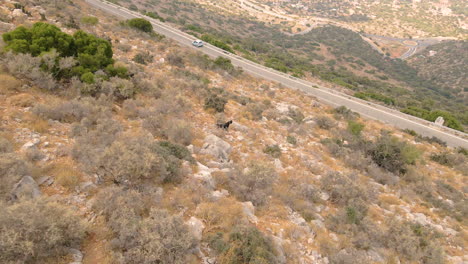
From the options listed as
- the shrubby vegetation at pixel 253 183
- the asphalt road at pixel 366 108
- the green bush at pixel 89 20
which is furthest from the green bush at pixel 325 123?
the green bush at pixel 89 20

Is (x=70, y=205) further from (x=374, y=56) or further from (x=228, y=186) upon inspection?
(x=374, y=56)

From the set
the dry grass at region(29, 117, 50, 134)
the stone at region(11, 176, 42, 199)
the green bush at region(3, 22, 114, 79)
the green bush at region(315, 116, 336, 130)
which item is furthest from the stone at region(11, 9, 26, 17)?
the green bush at region(315, 116, 336, 130)

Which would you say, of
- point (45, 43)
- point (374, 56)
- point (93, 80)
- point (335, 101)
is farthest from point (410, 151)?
point (374, 56)

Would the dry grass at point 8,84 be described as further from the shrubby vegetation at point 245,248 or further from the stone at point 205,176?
the shrubby vegetation at point 245,248

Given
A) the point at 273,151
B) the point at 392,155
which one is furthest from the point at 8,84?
the point at 392,155

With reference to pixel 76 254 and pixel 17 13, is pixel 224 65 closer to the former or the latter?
pixel 17 13

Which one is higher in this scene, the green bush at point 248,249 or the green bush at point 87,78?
the green bush at point 87,78
